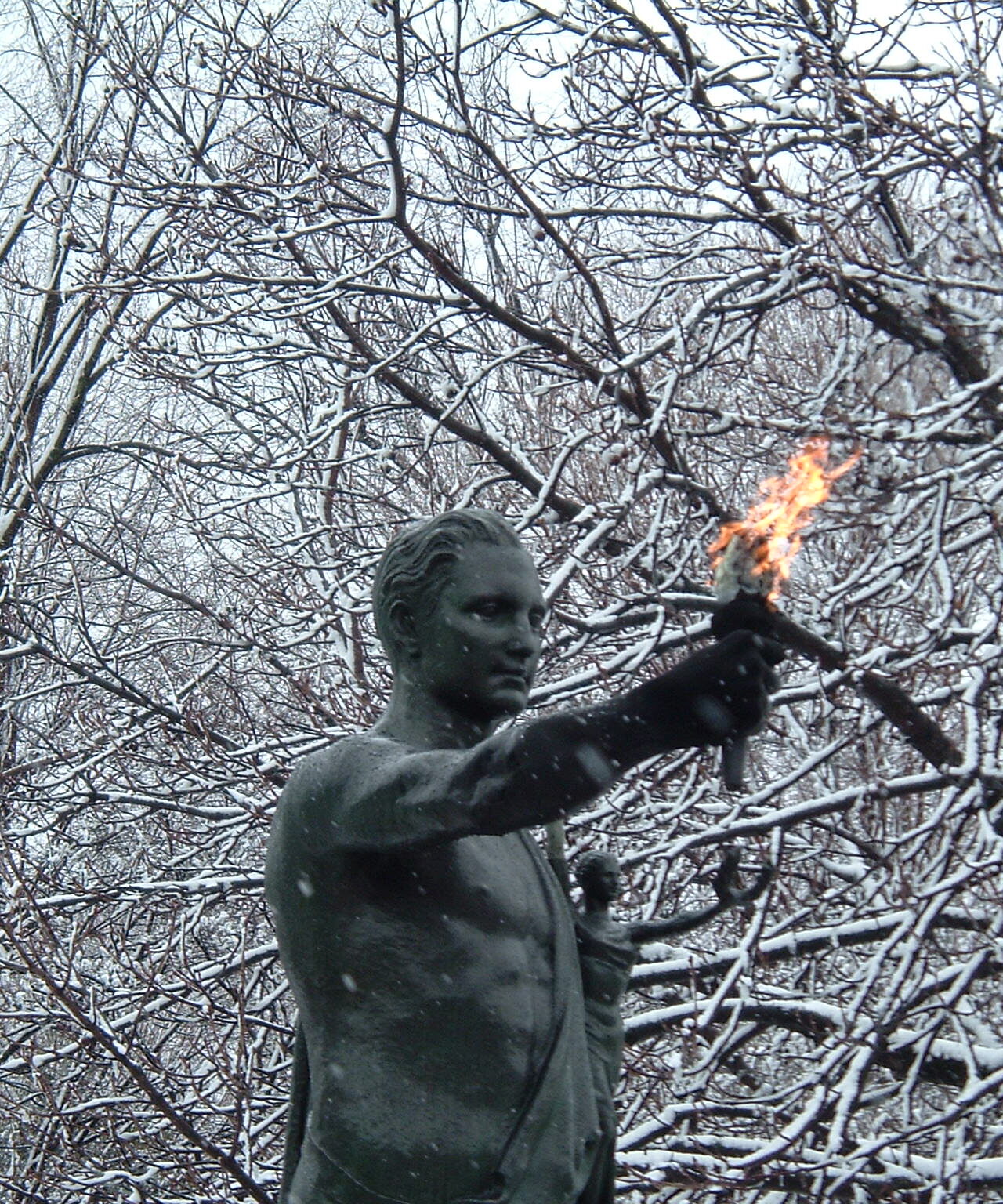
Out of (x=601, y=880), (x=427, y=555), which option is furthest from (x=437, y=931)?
(x=427, y=555)

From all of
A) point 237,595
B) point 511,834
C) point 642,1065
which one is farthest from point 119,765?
point 511,834

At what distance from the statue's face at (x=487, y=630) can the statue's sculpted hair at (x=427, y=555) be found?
0.02 m

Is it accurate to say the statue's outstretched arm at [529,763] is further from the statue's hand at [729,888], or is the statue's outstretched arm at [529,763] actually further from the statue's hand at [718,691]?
the statue's hand at [729,888]

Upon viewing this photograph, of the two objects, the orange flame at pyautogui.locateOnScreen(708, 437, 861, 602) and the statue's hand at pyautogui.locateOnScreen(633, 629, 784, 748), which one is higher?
the orange flame at pyautogui.locateOnScreen(708, 437, 861, 602)

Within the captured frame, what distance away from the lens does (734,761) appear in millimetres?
1684

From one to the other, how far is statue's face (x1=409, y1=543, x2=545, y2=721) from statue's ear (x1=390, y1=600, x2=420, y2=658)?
0.04m

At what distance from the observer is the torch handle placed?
1681 mm

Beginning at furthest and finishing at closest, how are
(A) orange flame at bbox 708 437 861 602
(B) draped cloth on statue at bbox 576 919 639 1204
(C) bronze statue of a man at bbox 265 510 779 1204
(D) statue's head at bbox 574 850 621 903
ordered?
(D) statue's head at bbox 574 850 621 903
(B) draped cloth on statue at bbox 576 919 639 1204
(C) bronze statue of a man at bbox 265 510 779 1204
(A) orange flame at bbox 708 437 861 602

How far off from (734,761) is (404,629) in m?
0.83

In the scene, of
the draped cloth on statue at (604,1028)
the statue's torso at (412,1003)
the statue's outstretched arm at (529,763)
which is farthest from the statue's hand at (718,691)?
the draped cloth on statue at (604,1028)

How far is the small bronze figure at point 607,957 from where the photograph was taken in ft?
7.54

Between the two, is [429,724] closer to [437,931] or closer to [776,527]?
[437,931]

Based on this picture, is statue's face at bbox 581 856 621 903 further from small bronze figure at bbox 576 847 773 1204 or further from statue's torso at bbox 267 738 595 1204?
statue's torso at bbox 267 738 595 1204

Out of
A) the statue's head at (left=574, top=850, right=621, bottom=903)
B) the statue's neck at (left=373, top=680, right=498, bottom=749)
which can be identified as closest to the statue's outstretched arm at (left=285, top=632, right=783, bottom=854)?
the statue's neck at (left=373, top=680, right=498, bottom=749)
